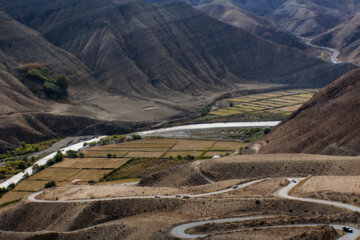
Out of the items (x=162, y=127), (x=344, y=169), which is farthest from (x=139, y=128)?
(x=344, y=169)

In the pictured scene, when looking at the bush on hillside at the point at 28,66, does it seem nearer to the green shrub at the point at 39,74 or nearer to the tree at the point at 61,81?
the green shrub at the point at 39,74

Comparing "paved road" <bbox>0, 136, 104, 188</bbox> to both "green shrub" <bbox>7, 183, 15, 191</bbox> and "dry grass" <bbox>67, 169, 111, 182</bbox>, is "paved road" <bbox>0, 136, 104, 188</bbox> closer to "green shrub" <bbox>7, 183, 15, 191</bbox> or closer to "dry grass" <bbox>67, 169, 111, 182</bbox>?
"green shrub" <bbox>7, 183, 15, 191</bbox>

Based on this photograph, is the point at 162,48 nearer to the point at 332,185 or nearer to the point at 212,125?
the point at 212,125

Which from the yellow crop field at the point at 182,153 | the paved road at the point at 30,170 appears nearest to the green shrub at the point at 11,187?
the paved road at the point at 30,170

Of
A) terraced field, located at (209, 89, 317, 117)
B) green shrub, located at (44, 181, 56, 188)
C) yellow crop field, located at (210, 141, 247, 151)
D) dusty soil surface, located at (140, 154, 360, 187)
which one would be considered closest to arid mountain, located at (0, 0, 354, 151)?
terraced field, located at (209, 89, 317, 117)

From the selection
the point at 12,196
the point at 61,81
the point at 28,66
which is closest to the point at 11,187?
the point at 12,196
